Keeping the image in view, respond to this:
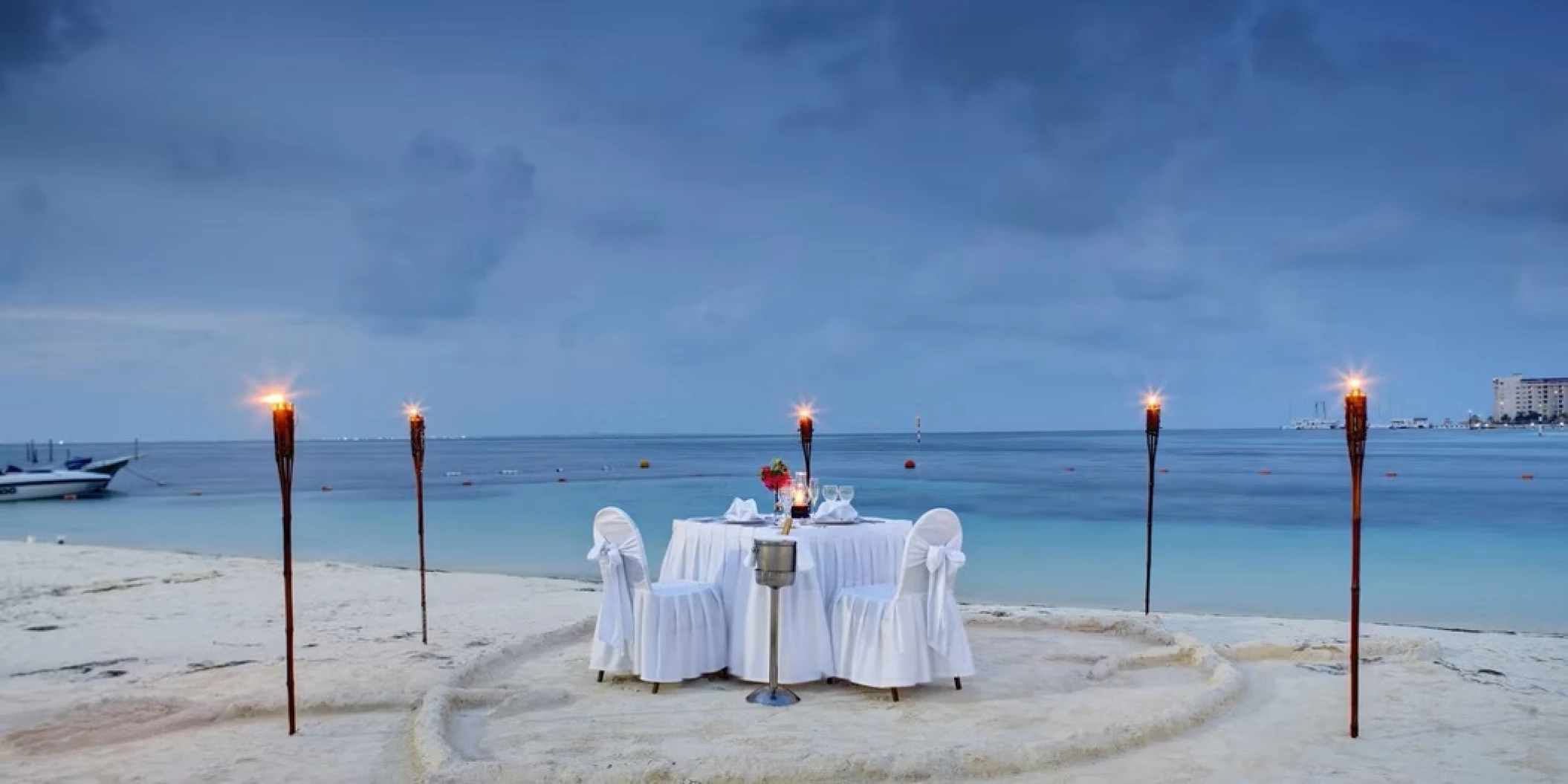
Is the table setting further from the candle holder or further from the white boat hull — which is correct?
the white boat hull

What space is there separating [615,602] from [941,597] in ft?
6.26

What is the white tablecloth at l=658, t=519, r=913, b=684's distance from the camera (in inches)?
251

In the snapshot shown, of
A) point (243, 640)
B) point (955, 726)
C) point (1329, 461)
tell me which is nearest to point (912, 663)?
point (955, 726)

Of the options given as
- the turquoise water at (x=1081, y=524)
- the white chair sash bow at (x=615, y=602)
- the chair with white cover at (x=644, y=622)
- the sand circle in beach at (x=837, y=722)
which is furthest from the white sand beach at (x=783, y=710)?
the turquoise water at (x=1081, y=524)

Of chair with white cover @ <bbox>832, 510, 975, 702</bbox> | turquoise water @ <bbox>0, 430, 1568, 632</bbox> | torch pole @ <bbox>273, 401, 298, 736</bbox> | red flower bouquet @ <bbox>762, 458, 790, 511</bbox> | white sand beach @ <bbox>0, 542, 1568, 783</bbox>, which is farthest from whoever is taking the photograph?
turquoise water @ <bbox>0, 430, 1568, 632</bbox>

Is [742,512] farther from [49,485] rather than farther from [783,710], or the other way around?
[49,485]

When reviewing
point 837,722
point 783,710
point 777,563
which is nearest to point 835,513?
point 777,563

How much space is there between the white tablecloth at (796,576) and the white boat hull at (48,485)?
117 feet

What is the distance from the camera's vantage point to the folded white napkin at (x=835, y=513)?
717cm

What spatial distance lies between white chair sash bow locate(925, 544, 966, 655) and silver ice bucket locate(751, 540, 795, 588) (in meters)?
0.78

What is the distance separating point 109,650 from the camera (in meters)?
7.95

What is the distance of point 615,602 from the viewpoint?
21.2 ft

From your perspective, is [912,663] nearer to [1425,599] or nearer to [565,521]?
[1425,599]

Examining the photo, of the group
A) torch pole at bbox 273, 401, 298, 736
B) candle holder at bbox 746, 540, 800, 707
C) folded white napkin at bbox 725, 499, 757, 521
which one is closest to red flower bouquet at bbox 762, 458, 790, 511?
folded white napkin at bbox 725, 499, 757, 521
